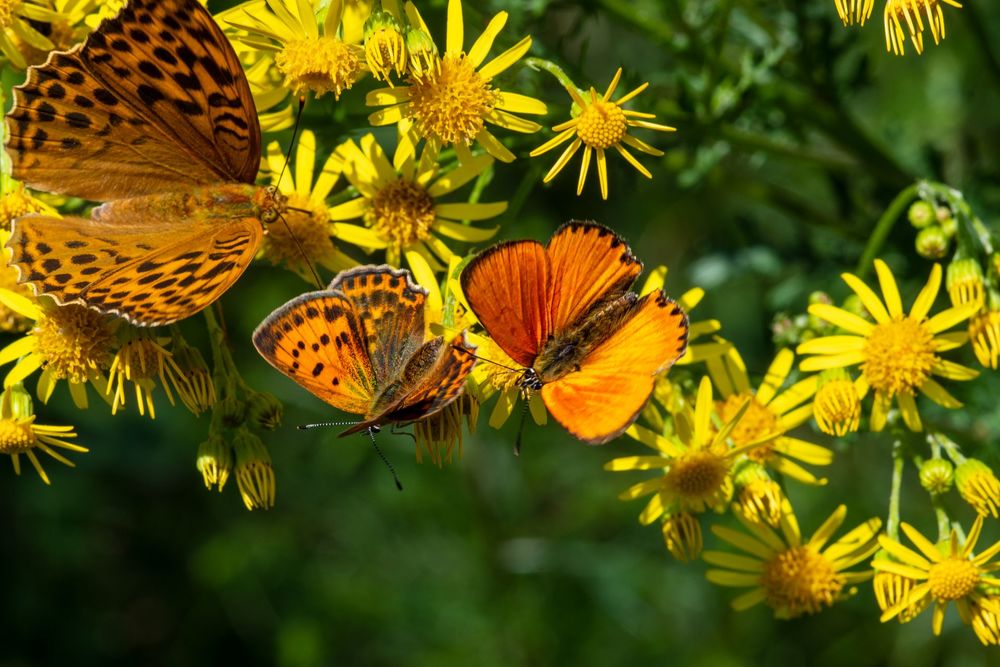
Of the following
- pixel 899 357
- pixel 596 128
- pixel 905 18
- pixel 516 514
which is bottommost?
pixel 516 514

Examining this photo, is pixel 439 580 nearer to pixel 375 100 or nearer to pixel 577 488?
pixel 577 488

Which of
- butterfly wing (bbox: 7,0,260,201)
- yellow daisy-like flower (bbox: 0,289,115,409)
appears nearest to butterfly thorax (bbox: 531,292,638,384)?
butterfly wing (bbox: 7,0,260,201)

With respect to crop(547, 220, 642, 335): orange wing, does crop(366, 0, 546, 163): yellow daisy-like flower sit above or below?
above

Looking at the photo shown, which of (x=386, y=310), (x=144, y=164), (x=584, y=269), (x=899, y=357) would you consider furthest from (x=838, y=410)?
(x=144, y=164)

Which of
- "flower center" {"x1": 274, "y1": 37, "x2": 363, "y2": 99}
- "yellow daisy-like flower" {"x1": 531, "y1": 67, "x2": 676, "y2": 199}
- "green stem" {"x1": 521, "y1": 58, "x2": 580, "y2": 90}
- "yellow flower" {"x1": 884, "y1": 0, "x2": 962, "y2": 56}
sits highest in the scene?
"yellow flower" {"x1": 884, "y1": 0, "x2": 962, "y2": 56}

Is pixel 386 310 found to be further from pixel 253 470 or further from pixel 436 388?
pixel 253 470

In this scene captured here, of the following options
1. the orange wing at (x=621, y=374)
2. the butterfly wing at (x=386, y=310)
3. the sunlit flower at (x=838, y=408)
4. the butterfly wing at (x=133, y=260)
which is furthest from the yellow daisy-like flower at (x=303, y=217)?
the sunlit flower at (x=838, y=408)

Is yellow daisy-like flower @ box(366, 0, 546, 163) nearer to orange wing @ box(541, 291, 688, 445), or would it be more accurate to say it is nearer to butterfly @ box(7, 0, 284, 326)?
butterfly @ box(7, 0, 284, 326)
